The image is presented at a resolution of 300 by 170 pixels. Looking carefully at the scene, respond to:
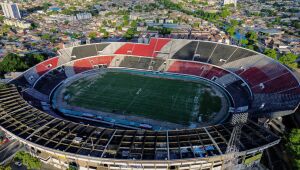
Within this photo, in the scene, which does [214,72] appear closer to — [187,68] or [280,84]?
[187,68]

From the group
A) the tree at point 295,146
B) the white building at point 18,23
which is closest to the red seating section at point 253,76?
the tree at point 295,146

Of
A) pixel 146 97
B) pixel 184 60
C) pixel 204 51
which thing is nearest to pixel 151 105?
pixel 146 97

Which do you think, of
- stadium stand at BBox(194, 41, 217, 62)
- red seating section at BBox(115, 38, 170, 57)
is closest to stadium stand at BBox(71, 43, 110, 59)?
red seating section at BBox(115, 38, 170, 57)

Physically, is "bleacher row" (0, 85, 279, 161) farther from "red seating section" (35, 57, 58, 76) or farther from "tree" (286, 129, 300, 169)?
"red seating section" (35, 57, 58, 76)

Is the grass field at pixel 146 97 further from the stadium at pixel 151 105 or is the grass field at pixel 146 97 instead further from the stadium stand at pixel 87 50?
the stadium stand at pixel 87 50

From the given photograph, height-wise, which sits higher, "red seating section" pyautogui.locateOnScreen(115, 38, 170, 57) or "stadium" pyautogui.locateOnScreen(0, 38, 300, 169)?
"red seating section" pyautogui.locateOnScreen(115, 38, 170, 57)

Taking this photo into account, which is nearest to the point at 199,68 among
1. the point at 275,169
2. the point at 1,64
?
the point at 275,169
